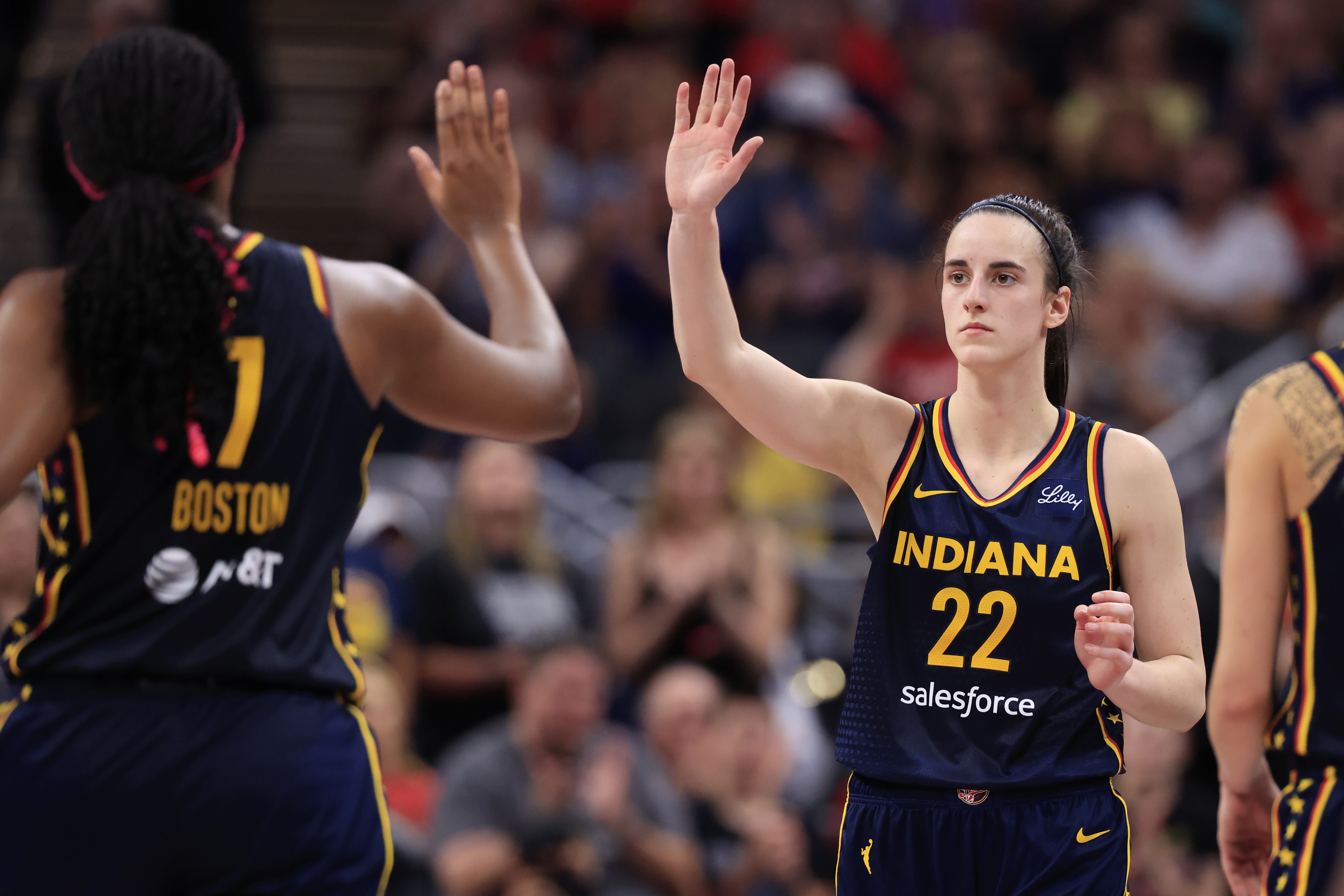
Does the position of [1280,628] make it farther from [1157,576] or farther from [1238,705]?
[1157,576]

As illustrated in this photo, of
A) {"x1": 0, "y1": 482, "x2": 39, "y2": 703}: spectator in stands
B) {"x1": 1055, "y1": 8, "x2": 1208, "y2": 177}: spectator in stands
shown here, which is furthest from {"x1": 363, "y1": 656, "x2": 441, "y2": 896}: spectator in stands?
{"x1": 1055, "y1": 8, "x2": 1208, "y2": 177}: spectator in stands

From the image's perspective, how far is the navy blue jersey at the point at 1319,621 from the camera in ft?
11.5

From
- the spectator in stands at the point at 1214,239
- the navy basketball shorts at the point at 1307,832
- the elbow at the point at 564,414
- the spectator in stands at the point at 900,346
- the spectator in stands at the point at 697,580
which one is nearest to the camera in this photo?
the navy basketball shorts at the point at 1307,832

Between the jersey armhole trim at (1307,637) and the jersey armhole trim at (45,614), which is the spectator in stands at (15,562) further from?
the jersey armhole trim at (1307,637)

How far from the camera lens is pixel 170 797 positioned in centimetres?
277

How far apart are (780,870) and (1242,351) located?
4.72 meters

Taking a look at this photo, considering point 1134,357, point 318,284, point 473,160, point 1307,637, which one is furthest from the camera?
point 1134,357

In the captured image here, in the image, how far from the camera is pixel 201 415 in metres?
2.91

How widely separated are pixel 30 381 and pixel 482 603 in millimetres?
4710

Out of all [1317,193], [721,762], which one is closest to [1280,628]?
[721,762]

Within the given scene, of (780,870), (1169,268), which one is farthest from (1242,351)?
(780,870)

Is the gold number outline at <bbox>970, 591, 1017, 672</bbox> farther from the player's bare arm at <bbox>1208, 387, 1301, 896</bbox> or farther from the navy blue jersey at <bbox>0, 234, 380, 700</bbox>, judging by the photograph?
the navy blue jersey at <bbox>0, 234, 380, 700</bbox>

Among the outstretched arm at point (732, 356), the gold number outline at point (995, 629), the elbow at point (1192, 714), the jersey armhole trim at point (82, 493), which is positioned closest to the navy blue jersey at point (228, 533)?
the jersey armhole trim at point (82, 493)

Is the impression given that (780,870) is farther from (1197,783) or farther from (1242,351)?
(1242,351)
